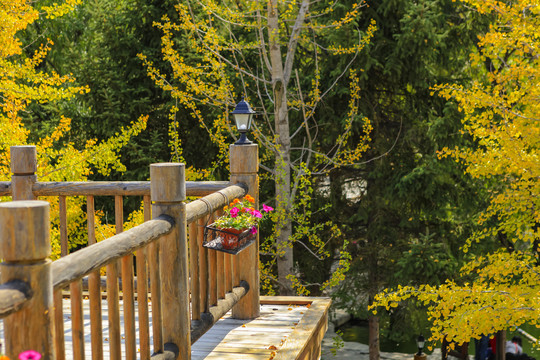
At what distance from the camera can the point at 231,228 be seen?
4.28m

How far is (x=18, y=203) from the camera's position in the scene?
210cm

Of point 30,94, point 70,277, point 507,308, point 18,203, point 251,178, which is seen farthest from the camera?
point 30,94

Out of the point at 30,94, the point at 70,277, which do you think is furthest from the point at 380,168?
the point at 70,277

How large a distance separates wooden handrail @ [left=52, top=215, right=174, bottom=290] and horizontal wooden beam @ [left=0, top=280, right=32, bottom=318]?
168 millimetres

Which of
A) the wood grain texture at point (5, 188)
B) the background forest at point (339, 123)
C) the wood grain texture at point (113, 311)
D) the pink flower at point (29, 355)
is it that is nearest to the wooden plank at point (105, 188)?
the wood grain texture at point (5, 188)

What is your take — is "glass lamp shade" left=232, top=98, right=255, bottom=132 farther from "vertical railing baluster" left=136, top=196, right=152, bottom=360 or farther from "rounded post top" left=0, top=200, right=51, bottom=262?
"rounded post top" left=0, top=200, right=51, bottom=262

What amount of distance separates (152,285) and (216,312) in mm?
1135

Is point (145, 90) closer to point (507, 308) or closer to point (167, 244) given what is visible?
point (507, 308)

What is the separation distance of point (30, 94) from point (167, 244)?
6.07 m

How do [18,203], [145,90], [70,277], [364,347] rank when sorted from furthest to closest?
1. [364,347]
2. [145,90]
3. [70,277]
4. [18,203]

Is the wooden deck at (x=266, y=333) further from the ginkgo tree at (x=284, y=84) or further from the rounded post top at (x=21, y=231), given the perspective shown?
the ginkgo tree at (x=284, y=84)

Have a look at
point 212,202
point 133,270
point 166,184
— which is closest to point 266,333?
point 212,202

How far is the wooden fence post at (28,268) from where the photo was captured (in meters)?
2.04

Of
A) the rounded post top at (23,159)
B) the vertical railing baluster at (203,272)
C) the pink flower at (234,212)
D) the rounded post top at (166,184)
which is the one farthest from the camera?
the rounded post top at (23,159)
